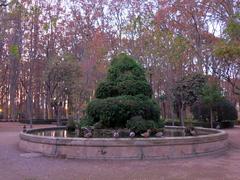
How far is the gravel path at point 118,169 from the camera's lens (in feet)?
28.1

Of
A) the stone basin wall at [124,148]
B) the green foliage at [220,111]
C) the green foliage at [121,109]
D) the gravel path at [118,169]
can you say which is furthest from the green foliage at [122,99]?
the green foliage at [220,111]

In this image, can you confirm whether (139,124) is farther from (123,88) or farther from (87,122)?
(87,122)

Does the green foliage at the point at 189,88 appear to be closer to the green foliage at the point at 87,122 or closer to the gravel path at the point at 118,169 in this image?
the green foliage at the point at 87,122

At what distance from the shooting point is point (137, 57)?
2819 cm

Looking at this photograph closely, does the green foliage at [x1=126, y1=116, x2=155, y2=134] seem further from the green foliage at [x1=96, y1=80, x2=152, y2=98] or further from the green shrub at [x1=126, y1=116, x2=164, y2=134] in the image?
the green foliage at [x1=96, y1=80, x2=152, y2=98]

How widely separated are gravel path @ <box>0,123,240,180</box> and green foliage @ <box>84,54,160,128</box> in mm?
3659

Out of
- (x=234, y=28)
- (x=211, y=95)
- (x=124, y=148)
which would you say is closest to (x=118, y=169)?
(x=124, y=148)

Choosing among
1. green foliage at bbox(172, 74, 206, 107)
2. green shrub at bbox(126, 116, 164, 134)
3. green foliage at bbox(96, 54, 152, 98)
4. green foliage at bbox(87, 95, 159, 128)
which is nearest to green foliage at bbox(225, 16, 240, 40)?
green foliage at bbox(96, 54, 152, 98)

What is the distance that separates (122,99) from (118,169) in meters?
5.13

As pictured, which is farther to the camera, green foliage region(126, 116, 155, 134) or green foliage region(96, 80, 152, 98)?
green foliage region(96, 80, 152, 98)

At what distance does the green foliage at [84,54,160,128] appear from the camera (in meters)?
14.2

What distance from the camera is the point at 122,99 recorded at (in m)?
14.4

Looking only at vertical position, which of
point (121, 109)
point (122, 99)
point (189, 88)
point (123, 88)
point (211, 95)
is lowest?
point (121, 109)

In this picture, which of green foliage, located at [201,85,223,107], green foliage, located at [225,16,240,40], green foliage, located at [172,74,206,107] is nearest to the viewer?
green foliage, located at [225,16,240,40]
